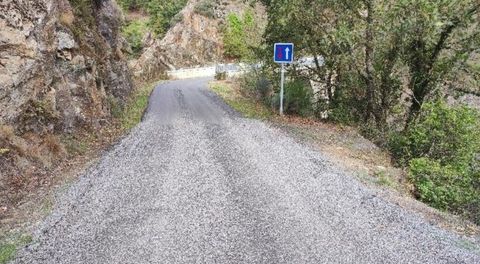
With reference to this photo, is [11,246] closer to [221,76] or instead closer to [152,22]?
[221,76]

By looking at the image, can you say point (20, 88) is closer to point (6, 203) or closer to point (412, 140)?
point (6, 203)

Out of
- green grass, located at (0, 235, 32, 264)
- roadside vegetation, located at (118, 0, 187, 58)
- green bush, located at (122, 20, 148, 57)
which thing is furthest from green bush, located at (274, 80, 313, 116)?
green bush, located at (122, 20, 148, 57)

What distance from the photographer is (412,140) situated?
499 inches

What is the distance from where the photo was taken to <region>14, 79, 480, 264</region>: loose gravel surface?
218 inches

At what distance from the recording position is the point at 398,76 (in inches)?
605

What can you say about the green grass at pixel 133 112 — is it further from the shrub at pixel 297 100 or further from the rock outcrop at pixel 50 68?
the shrub at pixel 297 100

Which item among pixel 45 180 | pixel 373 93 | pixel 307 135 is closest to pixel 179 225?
pixel 45 180

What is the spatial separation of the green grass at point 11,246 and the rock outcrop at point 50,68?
147 inches

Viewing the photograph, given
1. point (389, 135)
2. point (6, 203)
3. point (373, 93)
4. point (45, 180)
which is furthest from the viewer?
point (373, 93)

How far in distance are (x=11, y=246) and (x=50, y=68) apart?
644 cm

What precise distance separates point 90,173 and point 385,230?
5864 mm

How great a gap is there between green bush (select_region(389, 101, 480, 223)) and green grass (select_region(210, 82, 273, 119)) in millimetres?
4744

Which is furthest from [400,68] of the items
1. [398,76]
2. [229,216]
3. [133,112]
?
[229,216]

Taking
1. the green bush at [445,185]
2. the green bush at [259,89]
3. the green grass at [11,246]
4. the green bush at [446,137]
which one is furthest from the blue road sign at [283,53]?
the green grass at [11,246]
